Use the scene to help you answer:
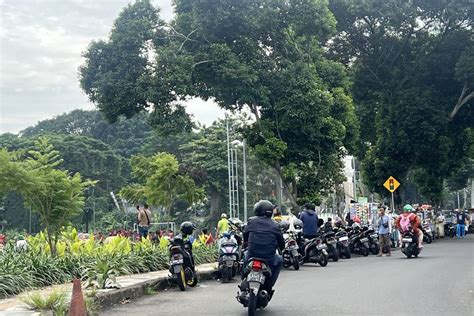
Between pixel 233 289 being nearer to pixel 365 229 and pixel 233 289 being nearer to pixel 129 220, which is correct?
pixel 365 229

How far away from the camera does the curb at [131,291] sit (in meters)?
10.3

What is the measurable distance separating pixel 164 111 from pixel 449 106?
17608mm

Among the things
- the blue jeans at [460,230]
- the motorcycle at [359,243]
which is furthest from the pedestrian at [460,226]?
the motorcycle at [359,243]

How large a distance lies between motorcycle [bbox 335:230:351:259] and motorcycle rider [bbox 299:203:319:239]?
260 centimetres

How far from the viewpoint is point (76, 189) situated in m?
15.9

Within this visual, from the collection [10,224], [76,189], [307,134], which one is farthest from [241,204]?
[76,189]

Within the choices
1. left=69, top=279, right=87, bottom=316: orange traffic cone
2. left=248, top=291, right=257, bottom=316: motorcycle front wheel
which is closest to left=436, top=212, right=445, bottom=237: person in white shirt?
left=248, top=291, right=257, bottom=316: motorcycle front wheel

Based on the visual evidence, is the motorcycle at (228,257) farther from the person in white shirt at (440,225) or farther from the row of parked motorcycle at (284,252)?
the person in white shirt at (440,225)

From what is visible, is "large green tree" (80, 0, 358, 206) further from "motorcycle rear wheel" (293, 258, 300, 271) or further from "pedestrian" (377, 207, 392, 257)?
"motorcycle rear wheel" (293, 258, 300, 271)

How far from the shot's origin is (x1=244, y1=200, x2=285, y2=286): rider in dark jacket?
9.61 metres

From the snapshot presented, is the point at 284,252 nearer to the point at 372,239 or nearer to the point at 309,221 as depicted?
the point at 309,221

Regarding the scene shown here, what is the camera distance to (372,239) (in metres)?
23.2

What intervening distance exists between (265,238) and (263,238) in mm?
32

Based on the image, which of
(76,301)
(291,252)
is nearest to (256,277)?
(76,301)
